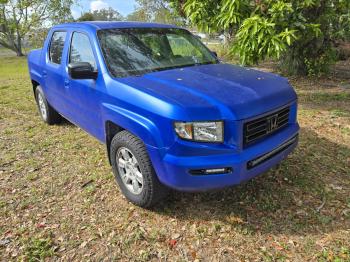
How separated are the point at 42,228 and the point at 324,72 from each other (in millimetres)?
8259

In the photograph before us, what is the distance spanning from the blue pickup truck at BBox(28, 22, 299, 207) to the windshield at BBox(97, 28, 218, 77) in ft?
0.04

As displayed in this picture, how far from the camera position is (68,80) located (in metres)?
4.27

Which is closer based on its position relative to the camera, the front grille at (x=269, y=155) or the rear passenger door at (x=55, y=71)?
the front grille at (x=269, y=155)

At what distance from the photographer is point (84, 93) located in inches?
152

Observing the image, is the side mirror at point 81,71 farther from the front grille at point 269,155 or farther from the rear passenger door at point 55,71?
the front grille at point 269,155

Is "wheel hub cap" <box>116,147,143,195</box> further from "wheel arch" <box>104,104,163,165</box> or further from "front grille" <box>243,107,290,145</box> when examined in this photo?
"front grille" <box>243,107,290,145</box>

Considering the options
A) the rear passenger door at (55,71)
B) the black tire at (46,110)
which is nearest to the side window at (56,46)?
the rear passenger door at (55,71)

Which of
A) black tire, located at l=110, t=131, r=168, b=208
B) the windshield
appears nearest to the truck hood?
the windshield

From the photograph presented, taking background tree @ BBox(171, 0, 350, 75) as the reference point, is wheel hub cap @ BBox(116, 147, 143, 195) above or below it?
below

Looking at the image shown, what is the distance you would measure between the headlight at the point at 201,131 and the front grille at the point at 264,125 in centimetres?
25

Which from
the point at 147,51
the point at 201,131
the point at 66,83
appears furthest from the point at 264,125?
the point at 66,83

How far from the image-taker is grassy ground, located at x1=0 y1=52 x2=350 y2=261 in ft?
9.23

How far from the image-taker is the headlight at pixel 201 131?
2.66 meters

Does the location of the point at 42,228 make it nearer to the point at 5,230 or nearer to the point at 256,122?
the point at 5,230
